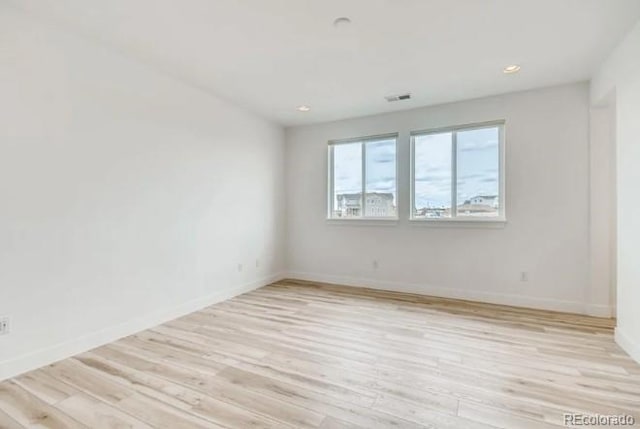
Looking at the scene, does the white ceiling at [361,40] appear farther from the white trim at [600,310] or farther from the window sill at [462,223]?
the white trim at [600,310]

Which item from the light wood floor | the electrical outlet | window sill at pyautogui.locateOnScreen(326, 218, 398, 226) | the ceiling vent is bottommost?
the light wood floor

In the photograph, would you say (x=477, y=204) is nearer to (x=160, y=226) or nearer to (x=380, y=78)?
(x=380, y=78)

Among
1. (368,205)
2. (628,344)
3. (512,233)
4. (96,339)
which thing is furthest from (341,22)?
(628,344)

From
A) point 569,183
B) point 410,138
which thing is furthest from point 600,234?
point 410,138

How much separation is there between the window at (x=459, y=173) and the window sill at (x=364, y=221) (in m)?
0.35

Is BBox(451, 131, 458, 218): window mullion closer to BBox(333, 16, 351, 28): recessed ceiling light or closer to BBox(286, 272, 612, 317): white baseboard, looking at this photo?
BBox(286, 272, 612, 317): white baseboard

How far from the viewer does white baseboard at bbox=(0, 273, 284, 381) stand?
2.16m

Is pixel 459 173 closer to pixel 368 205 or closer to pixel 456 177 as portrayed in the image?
pixel 456 177

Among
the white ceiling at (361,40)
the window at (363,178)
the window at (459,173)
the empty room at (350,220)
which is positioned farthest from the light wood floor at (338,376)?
the white ceiling at (361,40)

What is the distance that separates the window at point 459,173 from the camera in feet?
13.0

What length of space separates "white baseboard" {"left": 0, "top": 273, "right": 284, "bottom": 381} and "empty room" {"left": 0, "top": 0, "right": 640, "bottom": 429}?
0.02 meters

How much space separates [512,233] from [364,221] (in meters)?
1.95

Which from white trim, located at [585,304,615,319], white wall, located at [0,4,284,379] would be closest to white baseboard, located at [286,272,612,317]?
white trim, located at [585,304,615,319]

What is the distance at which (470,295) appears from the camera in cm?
403
